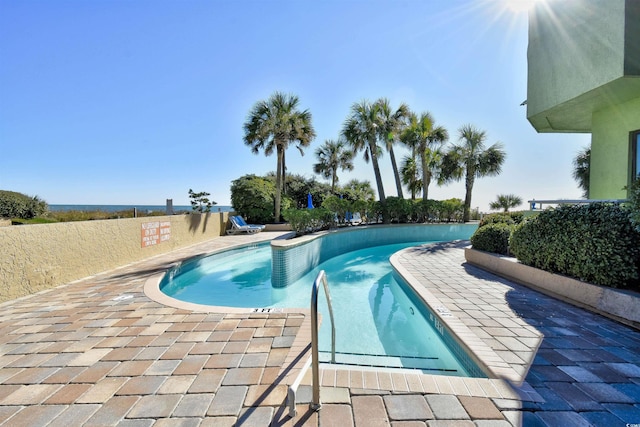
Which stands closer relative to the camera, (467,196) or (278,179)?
(278,179)

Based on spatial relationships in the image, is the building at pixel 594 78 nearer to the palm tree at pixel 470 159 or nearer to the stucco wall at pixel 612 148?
the stucco wall at pixel 612 148

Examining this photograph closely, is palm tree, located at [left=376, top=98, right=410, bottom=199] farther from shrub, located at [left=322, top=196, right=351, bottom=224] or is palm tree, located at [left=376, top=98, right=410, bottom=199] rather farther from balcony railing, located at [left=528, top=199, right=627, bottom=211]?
balcony railing, located at [left=528, top=199, right=627, bottom=211]

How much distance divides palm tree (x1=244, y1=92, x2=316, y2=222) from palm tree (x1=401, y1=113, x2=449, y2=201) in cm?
674

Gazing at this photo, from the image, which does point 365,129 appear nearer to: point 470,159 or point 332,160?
point 470,159

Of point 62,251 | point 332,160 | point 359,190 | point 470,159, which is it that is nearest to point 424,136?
point 470,159

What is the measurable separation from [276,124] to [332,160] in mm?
11692

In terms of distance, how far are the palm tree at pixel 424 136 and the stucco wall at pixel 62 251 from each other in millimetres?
14599

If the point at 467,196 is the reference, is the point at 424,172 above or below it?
above

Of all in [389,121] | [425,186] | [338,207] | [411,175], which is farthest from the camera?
[411,175]

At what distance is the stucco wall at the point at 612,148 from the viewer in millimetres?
5742

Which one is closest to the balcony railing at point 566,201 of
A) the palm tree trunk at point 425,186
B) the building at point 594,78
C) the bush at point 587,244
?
the bush at point 587,244

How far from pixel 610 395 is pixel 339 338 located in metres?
2.72

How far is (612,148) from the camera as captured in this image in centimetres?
614

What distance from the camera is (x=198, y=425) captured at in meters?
1.70
